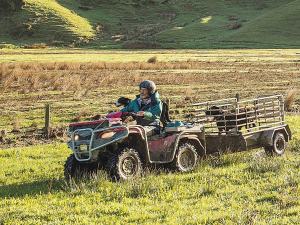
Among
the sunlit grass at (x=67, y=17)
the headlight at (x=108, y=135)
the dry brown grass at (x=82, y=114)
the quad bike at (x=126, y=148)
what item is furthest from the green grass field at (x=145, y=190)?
the sunlit grass at (x=67, y=17)

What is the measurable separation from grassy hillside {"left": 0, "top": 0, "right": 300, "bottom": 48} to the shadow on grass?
7597 centimetres

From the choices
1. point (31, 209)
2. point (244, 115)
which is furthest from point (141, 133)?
point (244, 115)

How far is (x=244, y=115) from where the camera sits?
38.0 ft

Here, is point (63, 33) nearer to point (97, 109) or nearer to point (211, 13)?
point (211, 13)

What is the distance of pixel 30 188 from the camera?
887cm

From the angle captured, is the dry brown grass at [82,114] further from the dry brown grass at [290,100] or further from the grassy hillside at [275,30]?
the grassy hillside at [275,30]

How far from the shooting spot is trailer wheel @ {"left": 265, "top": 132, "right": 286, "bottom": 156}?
11.4 meters

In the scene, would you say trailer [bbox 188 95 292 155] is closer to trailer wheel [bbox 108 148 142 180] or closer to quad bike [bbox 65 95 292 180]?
quad bike [bbox 65 95 292 180]

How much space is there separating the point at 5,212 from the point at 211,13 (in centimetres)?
13529

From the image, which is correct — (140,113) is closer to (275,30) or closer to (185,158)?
(185,158)

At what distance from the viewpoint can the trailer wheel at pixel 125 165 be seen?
27.7ft

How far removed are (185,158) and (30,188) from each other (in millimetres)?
3321

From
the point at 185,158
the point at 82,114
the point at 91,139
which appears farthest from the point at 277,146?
the point at 82,114

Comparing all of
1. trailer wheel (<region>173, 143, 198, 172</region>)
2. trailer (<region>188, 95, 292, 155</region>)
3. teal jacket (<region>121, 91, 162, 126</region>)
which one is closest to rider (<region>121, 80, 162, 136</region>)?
teal jacket (<region>121, 91, 162, 126</region>)
